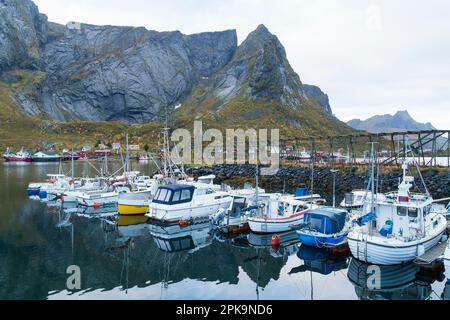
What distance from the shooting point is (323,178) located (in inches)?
2564

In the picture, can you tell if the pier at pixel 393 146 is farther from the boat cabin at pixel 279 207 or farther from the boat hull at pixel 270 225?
the boat hull at pixel 270 225

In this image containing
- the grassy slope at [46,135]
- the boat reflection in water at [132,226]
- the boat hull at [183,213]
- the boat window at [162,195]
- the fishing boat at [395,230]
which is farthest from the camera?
the grassy slope at [46,135]

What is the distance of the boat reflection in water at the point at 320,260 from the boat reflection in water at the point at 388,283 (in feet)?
3.46

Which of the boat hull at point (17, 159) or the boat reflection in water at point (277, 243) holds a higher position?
the boat hull at point (17, 159)

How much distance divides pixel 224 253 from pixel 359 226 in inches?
398

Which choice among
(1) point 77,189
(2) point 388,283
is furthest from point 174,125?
(2) point 388,283

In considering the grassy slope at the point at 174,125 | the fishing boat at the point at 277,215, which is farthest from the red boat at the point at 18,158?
the fishing boat at the point at 277,215

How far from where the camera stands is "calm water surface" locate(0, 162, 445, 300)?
21.9 metres

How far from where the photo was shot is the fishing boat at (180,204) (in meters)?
38.2

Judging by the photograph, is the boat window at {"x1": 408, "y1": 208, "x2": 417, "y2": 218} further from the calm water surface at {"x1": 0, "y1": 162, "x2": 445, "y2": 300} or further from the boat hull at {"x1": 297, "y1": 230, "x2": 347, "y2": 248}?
the boat hull at {"x1": 297, "y1": 230, "x2": 347, "y2": 248}

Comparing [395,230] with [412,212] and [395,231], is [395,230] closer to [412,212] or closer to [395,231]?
[395,231]

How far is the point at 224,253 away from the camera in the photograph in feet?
97.3

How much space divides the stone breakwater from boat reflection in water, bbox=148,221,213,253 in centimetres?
2329
